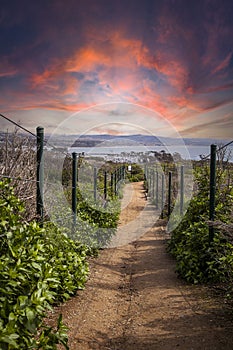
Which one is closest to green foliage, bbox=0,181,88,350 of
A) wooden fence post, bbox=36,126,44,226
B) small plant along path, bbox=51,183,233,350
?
small plant along path, bbox=51,183,233,350

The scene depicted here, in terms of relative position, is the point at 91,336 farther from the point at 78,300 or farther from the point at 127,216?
the point at 127,216

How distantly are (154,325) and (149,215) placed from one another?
411 inches

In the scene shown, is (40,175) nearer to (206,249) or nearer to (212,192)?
(212,192)

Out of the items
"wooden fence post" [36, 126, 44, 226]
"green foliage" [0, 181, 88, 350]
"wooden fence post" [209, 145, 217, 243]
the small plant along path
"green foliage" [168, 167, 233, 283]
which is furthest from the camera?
"wooden fence post" [209, 145, 217, 243]

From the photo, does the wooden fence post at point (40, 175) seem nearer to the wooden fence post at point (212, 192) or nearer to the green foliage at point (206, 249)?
the green foliage at point (206, 249)

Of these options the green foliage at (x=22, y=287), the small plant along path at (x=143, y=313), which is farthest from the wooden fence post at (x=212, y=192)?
the green foliage at (x=22, y=287)

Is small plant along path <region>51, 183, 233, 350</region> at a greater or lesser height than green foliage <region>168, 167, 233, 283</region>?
lesser

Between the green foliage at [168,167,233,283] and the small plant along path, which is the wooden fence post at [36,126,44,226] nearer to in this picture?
the small plant along path

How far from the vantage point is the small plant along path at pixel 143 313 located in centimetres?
358

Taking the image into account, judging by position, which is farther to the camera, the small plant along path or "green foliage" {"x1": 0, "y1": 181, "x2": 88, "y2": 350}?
the small plant along path

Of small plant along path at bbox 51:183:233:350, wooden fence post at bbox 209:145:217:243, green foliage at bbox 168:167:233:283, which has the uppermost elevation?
wooden fence post at bbox 209:145:217:243

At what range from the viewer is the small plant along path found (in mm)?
3584

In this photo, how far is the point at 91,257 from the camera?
282 inches

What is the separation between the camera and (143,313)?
443 centimetres
